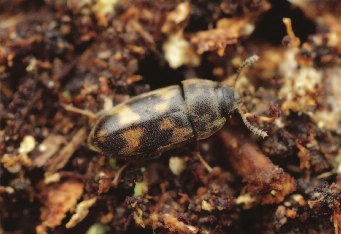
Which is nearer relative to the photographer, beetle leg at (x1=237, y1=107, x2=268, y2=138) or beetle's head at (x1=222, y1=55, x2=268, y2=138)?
beetle leg at (x1=237, y1=107, x2=268, y2=138)

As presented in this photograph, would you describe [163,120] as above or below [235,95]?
below

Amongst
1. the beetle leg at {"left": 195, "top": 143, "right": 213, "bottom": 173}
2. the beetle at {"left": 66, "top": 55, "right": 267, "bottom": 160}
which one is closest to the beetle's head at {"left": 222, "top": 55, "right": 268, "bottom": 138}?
the beetle at {"left": 66, "top": 55, "right": 267, "bottom": 160}

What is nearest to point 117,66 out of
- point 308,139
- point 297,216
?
point 308,139

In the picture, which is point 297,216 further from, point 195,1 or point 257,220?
point 195,1

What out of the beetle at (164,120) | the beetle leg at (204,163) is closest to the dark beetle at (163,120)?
the beetle at (164,120)

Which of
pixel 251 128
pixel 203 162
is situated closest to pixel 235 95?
pixel 251 128

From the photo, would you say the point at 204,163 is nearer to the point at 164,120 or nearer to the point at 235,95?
the point at 164,120

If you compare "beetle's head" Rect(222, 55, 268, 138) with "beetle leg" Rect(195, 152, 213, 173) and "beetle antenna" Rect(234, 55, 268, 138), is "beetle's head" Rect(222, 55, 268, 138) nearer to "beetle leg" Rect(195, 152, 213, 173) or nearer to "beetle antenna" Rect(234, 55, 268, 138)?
"beetle antenna" Rect(234, 55, 268, 138)

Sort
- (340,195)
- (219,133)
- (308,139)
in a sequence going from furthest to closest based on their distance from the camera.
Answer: (219,133), (308,139), (340,195)
